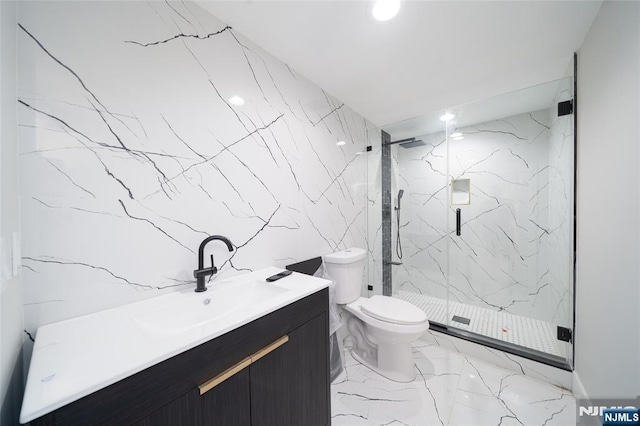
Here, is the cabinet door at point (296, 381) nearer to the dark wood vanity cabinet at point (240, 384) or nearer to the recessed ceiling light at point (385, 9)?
the dark wood vanity cabinet at point (240, 384)

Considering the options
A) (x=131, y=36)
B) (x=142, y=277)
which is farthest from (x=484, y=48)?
(x=142, y=277)

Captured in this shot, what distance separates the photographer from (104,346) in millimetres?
626

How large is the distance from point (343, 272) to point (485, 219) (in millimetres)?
1916

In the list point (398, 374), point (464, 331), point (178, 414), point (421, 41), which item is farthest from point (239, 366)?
point (464, 331)

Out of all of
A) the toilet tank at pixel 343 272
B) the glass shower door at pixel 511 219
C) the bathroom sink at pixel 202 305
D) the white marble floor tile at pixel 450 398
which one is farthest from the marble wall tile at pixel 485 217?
the bathroom sink at pixel 202 305

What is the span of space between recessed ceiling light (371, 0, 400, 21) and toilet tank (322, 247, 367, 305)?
1481 mm

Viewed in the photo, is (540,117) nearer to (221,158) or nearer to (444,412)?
(444,412)

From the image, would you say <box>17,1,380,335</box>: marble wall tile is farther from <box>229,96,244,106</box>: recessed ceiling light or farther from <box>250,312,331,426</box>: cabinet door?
<box>250,312,331,426</box>: cabinet door

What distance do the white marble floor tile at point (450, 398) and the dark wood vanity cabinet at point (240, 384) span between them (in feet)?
1.37

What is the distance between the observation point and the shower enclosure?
1889mm

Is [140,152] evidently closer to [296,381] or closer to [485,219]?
[296,381]

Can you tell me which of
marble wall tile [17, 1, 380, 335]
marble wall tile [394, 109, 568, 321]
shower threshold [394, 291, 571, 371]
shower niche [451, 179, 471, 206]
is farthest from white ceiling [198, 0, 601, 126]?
shower threshold [394, 291, 571, 371]

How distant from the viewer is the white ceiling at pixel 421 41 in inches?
44.0

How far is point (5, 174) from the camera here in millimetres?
573
